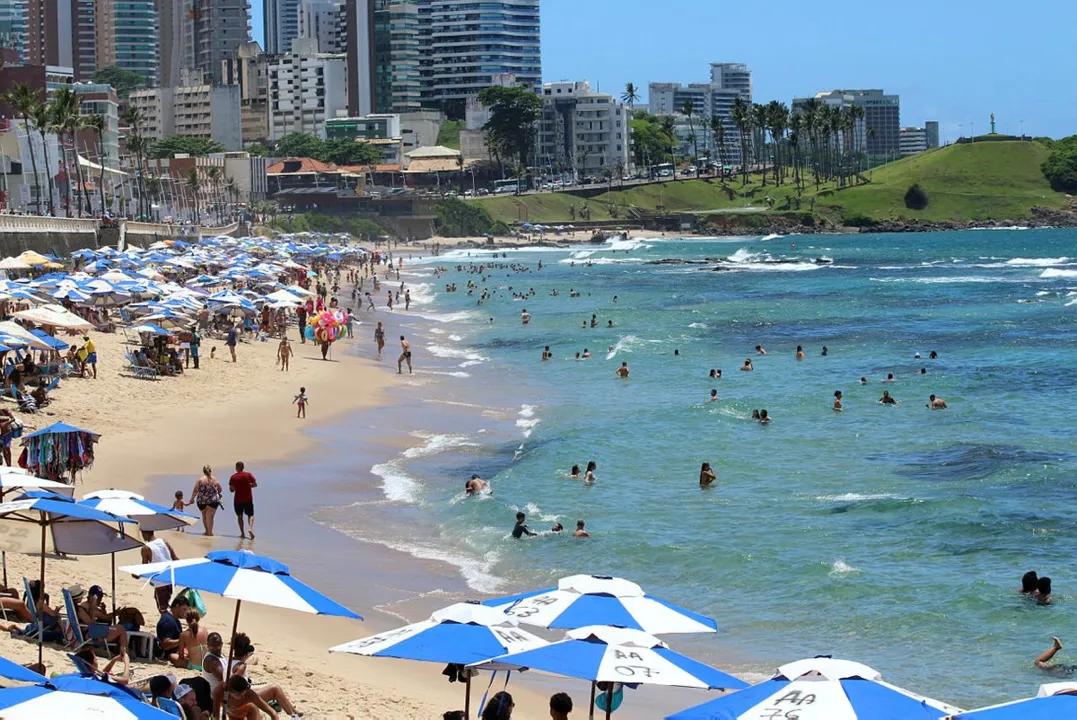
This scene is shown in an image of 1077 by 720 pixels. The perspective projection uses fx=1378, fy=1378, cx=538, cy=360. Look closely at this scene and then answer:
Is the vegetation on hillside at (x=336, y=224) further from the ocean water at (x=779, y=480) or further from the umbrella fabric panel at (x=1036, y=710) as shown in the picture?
the umbrella fabric panel at (x=1036, y=710)

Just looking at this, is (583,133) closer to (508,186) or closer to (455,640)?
(508,186)

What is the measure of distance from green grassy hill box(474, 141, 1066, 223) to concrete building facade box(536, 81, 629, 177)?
50.9ft

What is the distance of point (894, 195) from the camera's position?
18088cm

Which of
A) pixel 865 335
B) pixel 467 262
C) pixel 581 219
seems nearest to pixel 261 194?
pixel 581 219

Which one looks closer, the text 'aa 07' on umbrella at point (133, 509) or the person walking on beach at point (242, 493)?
the text 'aa 07' on umbrella at point (133, 509)

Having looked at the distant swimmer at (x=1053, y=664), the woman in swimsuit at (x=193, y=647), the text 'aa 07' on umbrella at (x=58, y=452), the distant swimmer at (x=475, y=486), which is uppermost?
the text 'aa 07' on umbrella at (x=58, y=452)

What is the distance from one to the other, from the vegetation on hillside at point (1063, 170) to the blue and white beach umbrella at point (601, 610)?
19512cm

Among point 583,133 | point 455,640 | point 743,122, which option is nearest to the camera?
point 455,640

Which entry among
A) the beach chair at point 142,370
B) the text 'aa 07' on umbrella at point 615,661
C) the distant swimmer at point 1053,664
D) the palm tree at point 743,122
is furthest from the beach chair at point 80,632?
the palm tree at point 743,122

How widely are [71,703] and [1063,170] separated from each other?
200625 mm

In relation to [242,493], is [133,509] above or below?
above

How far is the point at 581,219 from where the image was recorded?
541 ft

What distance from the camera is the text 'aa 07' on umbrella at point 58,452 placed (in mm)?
18656

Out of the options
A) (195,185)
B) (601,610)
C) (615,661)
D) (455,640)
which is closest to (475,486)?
(601,610)
